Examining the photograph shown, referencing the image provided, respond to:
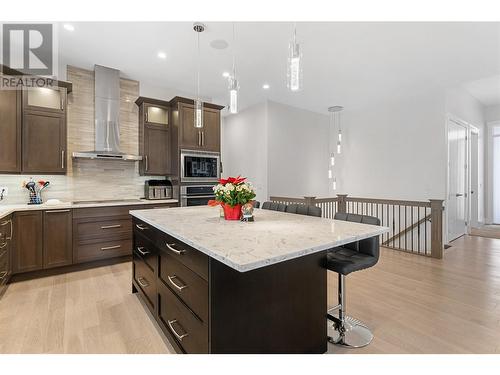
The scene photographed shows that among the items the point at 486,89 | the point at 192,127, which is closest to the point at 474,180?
the point at 486,89

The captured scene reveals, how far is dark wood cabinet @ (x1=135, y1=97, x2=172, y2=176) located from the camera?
4.12 meters

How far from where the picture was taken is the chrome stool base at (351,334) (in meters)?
1.85

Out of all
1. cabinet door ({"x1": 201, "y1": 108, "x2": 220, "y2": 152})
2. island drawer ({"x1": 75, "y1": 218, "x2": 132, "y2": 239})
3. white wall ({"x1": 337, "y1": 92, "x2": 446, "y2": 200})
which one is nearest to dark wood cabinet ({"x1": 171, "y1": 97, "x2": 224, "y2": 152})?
cabinet door ({"x1": 201, "y1": 108, "x2": 220, "y2": 152})

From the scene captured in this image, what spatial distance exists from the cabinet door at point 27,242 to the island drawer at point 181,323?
7.12 ft

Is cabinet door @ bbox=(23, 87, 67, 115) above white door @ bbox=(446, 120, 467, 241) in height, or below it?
above

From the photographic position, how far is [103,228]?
3457 millimetres

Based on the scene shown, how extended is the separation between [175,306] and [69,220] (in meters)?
2.43

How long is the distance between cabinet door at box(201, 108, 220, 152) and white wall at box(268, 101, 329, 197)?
127 cm

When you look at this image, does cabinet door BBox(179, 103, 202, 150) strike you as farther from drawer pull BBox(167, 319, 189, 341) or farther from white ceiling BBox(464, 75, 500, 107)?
white ceiling BBox(464, 75, 500, 107)

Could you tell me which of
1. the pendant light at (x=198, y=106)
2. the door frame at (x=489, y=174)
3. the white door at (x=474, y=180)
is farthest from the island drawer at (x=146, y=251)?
the door frame at (x=489, y=174)

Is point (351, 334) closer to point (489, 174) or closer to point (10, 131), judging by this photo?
point (10, 131)
